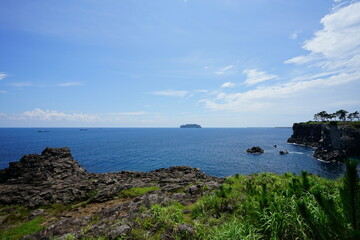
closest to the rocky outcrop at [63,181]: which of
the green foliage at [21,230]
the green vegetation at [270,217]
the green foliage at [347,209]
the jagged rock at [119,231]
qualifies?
the green foliage at [21,230]

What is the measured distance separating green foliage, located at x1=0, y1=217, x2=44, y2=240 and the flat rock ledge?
1.15 m

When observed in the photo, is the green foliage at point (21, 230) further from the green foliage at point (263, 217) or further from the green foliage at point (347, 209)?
the green foliage at point (347, 209)

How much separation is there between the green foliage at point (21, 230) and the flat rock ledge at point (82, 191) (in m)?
1.15

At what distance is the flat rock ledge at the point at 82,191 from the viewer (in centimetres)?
923

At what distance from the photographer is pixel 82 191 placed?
18.3 meters

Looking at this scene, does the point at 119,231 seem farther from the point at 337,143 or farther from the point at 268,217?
the point at 337,143

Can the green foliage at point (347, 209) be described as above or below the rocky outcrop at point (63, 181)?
above

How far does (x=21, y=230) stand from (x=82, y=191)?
21.9ft

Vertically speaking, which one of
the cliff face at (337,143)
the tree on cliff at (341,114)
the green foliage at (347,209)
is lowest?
the cliff face at (337,143)

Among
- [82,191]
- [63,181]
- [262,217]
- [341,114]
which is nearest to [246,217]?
[262,217]

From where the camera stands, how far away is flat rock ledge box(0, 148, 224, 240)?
30.3ft

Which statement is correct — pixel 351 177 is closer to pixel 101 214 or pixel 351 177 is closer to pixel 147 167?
pixel 101 214

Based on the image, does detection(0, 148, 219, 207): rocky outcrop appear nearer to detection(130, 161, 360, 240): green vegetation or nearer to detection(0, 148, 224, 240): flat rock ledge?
detection(0, 148, 224, 240): flat rock ledge

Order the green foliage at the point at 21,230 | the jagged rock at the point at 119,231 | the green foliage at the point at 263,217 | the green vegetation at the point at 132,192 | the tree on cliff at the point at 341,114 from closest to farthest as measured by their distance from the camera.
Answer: the green foliage at the point at 263,217, the jagged rock at the point at 119,231, the green foliage at the point at 21,230, the green vegetation at the point at 132,192, the tree on cliff at the point at 341,114
